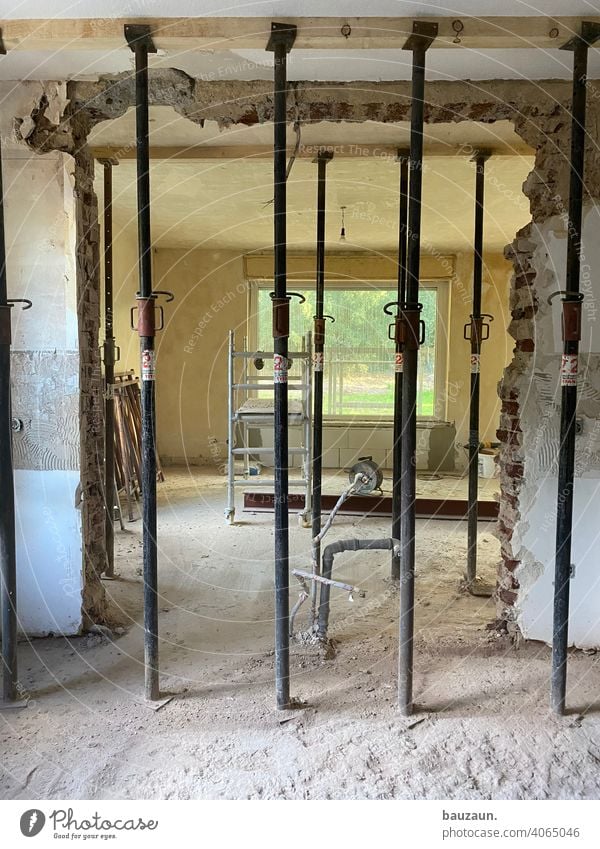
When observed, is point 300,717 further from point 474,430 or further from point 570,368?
point 474,430

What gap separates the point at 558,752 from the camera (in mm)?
1945

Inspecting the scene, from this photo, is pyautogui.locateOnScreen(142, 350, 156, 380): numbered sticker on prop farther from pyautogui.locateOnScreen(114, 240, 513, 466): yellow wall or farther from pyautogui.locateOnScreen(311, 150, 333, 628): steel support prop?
pyautogui.locateOnScreen(114, 240, 513, 466): yellow wall

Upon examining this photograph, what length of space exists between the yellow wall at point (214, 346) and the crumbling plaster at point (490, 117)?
14.1 feet

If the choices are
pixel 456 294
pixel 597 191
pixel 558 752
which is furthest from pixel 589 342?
pixel 456 294

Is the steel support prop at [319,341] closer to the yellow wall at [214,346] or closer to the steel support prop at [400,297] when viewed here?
the steel support prop at [400,297]

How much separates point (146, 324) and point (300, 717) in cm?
142

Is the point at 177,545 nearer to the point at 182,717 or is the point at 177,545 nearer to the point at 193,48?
the point at 182,717

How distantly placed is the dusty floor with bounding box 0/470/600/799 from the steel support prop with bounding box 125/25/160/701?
0.29 m

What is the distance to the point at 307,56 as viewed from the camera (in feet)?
7.53

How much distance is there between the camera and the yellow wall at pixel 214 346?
6.94 m

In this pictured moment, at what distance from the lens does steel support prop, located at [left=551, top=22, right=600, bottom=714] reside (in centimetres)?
196

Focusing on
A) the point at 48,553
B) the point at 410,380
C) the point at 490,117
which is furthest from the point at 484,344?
the point at 48,553

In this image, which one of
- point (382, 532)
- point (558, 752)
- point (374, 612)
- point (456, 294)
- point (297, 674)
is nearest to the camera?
point (558, 752)

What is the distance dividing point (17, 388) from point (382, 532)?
2.79 metres
